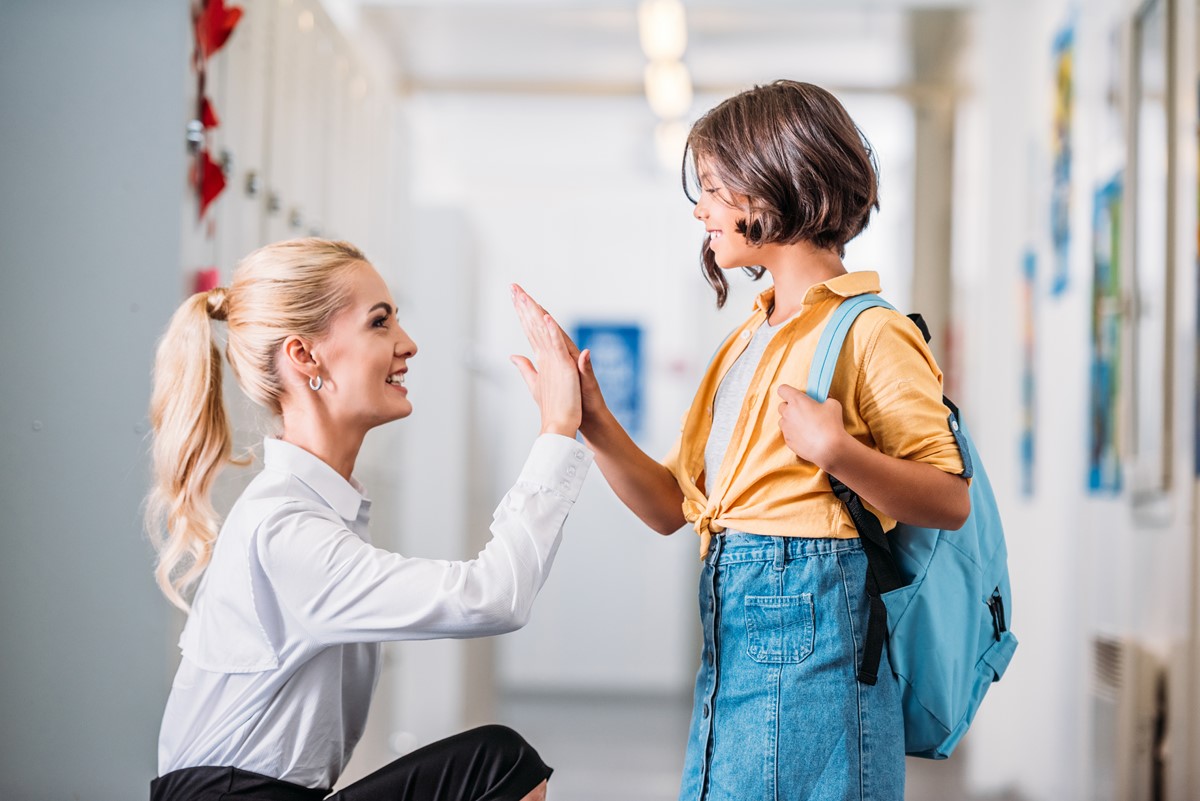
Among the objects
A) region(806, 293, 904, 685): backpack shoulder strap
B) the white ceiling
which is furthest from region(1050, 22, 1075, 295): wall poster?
region(806, 293, 904, 685): backpack shoulder strap

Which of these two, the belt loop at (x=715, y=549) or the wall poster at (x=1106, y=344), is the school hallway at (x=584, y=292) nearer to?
the wall poster at (x=1106, y=344)

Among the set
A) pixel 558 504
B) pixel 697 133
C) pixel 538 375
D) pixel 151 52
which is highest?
pixel 151 52

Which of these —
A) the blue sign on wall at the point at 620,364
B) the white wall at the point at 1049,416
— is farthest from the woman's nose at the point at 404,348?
the blue sign on wall at the point at 620,364

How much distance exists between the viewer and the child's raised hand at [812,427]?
3.81 ft

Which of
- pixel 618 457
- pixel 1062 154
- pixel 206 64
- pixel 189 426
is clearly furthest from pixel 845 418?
pixel 1062 154

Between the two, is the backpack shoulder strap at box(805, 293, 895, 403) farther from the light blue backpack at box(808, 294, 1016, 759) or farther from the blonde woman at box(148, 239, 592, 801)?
the blonde woman at box(148, 239, 592, 801)

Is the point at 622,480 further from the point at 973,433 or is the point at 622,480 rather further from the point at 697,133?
the point at 973,433

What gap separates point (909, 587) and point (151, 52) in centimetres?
130

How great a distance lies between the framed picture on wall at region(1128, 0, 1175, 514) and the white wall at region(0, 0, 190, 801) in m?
1.85

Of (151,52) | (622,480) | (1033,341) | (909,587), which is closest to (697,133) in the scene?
(622,480)

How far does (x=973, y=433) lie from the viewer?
431cm

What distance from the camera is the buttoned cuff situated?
1.34m

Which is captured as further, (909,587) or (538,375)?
(538,375)

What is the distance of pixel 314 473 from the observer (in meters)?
1.46
